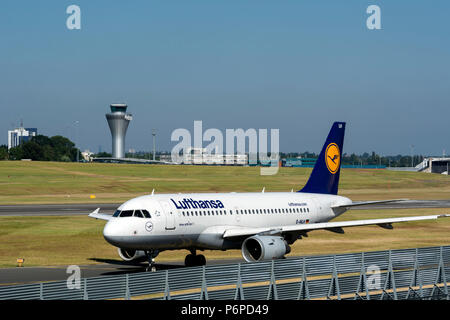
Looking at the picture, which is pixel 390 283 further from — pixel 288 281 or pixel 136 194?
pixel 136 194

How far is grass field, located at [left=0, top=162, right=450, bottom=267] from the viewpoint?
5310 centimetres

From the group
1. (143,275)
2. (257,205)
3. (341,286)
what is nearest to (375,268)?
(341,286)

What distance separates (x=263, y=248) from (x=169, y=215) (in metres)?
5.70

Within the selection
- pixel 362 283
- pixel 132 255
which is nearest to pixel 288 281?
pixel 362 283

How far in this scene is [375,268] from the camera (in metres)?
31.5

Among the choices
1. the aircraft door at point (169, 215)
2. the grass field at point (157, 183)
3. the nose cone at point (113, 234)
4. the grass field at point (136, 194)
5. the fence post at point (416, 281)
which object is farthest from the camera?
the grass field at point (157, 183)

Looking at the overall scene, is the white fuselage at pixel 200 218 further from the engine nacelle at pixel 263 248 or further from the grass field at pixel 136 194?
the grass field at pixel 136 194

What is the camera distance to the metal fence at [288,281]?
2431 cm

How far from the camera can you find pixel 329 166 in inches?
2181

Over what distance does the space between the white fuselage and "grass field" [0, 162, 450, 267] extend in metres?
5.31

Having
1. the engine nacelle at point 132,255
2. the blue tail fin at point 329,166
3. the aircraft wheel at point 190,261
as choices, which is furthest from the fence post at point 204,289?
the blue tail fin at point 329,166

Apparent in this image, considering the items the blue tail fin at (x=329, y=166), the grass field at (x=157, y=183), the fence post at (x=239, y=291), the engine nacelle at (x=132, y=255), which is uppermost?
the blue tail fin at (x=329, y=166)

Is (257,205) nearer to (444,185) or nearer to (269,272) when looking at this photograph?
(269,272)
